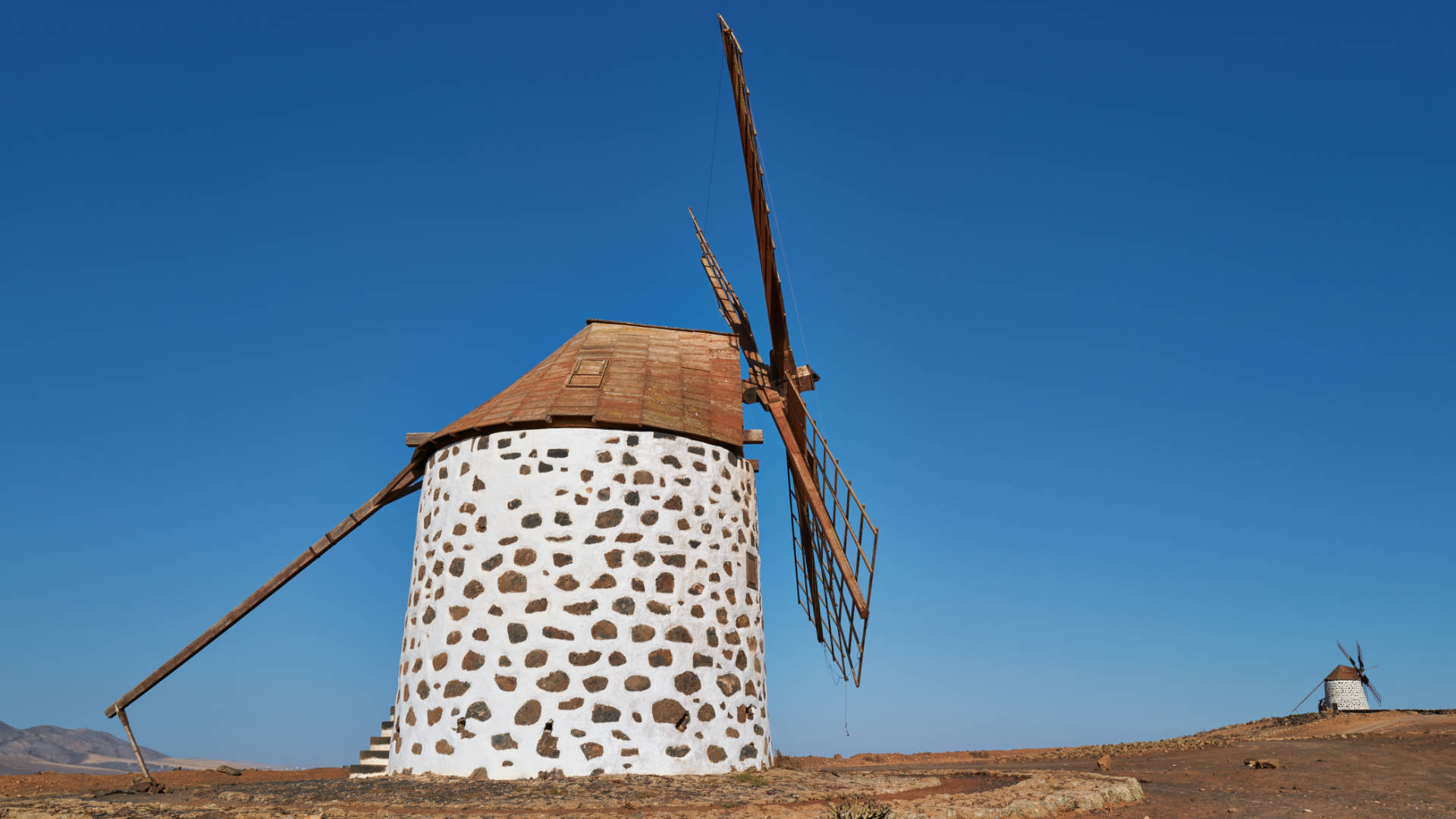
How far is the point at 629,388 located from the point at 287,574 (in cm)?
508

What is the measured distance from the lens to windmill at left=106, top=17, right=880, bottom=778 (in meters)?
10.3

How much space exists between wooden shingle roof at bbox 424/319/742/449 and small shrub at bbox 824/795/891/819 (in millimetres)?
5128

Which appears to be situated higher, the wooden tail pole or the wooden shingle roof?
the wooden shingle roof

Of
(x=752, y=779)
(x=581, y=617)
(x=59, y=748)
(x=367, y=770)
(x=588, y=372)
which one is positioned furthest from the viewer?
(x=59, y=748)

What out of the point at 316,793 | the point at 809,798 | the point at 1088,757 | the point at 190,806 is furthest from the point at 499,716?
the point at 1088,757

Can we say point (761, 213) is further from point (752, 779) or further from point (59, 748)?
point (59, 748)

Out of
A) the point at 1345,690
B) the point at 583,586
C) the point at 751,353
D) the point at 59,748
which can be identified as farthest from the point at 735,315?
the point at 59,748

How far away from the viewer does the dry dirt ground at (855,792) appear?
25.2 ft

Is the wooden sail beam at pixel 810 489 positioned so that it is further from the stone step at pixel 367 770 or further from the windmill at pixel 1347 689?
the windmill at pixel 1347 689

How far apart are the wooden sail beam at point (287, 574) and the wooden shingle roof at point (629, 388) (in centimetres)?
89

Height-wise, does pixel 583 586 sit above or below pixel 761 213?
below

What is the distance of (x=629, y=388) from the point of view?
1216 centimetres

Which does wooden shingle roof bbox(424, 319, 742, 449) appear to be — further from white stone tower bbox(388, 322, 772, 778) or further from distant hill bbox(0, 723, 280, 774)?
distant hill bbox(0, 723, 280, 774)

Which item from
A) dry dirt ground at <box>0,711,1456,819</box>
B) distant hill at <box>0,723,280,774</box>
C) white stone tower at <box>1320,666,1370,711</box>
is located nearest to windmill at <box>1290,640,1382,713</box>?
white stone tower at <box>1320,666,1370,711</box>
